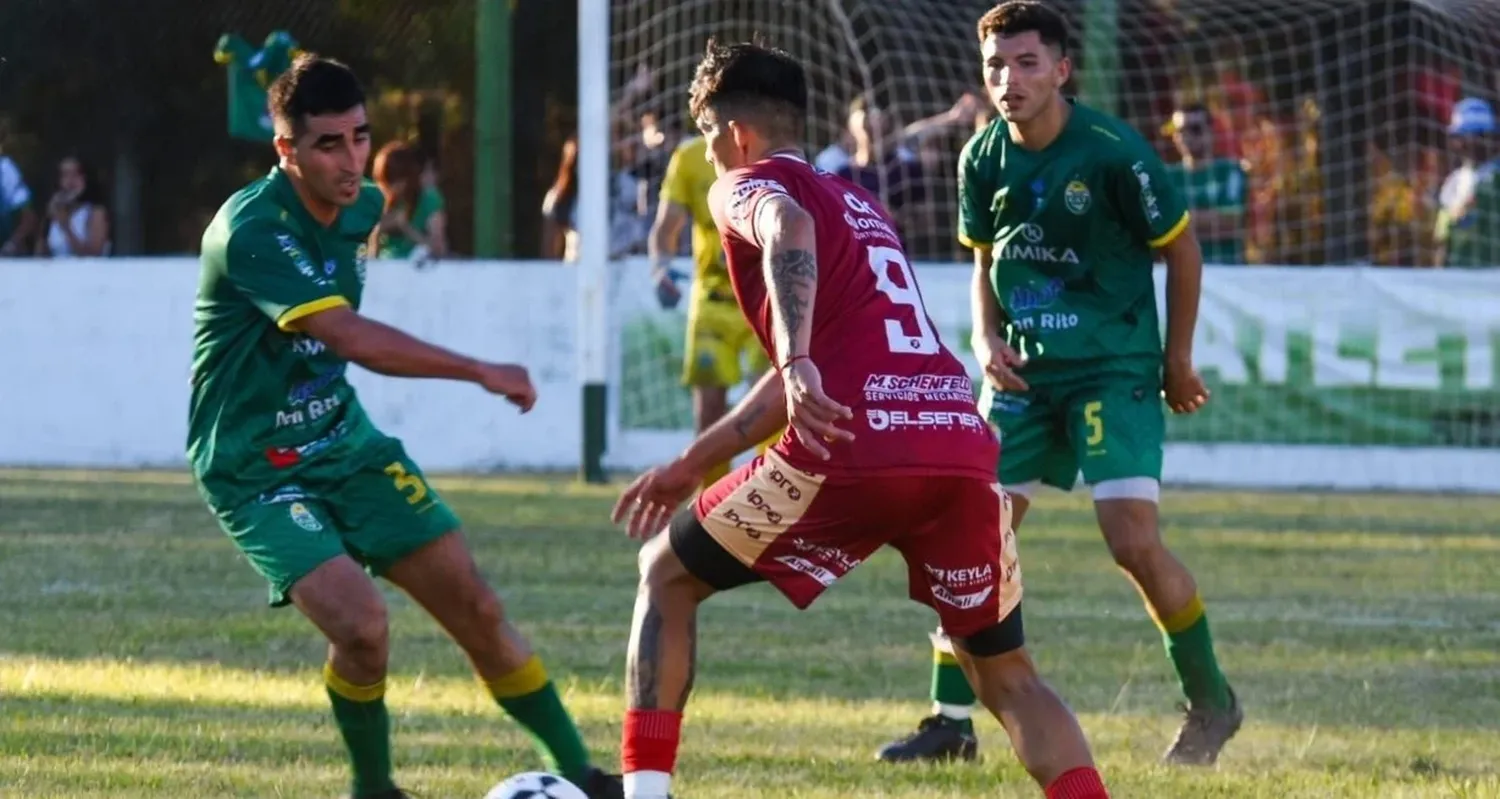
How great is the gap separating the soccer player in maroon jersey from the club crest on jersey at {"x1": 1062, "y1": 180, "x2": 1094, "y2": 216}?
1728 millimetres

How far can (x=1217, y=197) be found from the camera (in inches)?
710

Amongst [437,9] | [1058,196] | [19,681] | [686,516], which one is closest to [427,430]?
[437,9]

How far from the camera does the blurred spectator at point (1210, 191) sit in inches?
706

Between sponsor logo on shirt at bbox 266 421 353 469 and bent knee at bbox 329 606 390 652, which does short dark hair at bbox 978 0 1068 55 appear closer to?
sponsor logo on shirt at bbox 266 421 353 469

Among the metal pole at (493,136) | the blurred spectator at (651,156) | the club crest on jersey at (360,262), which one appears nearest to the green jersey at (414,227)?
the metal pole at (493,136)

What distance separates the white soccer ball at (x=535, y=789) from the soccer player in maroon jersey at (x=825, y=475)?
0.14 meters

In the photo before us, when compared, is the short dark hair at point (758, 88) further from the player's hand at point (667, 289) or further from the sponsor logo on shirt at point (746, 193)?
the player's hand at point (667, 289)

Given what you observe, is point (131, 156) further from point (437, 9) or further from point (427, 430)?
point (427, 430)

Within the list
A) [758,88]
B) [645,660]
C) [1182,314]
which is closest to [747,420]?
[645,660]

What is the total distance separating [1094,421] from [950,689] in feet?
2.63

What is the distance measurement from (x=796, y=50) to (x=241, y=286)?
13.2 meters

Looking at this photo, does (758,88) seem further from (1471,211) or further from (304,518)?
(1471,211)

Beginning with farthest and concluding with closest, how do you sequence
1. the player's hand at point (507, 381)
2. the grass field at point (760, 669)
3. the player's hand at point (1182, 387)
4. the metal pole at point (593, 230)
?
the metal pole at point (593, 230)
the player's hand at point (1182, 387)
the grass field at point (760, 669)
the player's hand at point (507, 381)

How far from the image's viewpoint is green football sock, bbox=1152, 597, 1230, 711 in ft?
22.6
